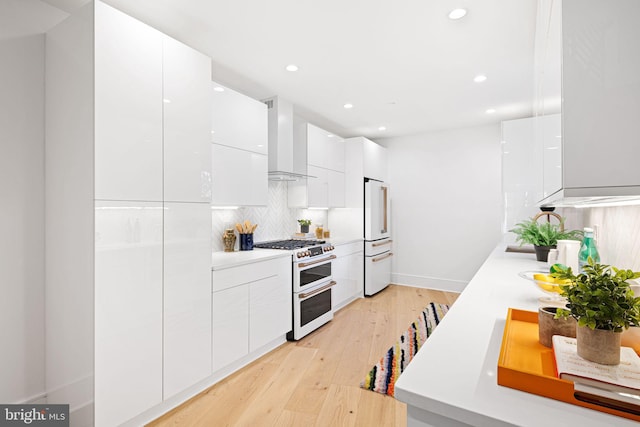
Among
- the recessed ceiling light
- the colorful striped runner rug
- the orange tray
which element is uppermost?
the recessed ceiling light

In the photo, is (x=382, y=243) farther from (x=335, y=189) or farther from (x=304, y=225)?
(x=304, y=225)

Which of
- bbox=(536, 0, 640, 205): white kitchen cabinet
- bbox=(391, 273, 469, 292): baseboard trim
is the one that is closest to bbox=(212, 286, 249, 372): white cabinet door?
bbox=(536, 0, 640, 205): white kitchen cabinet

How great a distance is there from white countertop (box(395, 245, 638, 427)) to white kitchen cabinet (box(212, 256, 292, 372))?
1689 millimetres

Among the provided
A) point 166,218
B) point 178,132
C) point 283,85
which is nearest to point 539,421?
point 166,218

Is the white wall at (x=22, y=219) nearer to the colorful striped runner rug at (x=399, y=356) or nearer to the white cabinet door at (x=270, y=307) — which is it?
the white cabinet door at (x=270, y=307)

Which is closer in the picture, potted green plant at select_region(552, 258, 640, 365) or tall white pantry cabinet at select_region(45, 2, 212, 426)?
potted green plant at select_region(552, 258, 640, 365)

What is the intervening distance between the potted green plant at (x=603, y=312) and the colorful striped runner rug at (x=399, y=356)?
1.73 metres

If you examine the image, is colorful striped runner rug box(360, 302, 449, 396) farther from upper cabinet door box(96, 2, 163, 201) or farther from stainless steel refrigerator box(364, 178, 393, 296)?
upper cabinet door box(96, 2, 163, 201)

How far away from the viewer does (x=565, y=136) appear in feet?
2.22

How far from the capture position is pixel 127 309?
69.1 inches

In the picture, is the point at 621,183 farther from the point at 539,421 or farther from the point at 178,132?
the point at 178,132

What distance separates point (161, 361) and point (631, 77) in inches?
93.2

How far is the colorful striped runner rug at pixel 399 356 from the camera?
233cm

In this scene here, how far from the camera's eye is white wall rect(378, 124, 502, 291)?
470 centimetres
